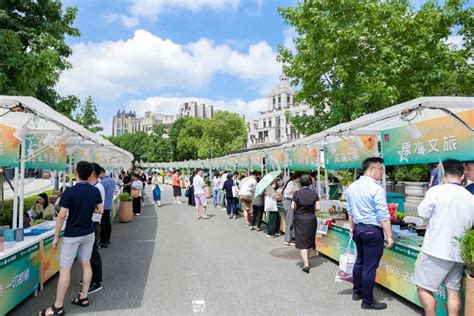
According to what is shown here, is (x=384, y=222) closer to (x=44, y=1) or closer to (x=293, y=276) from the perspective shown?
(x=293, y=276)

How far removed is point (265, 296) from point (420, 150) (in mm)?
3370

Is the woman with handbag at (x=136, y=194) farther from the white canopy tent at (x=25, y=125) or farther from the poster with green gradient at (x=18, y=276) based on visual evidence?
the poster with green gradient at (x=18, y=276)

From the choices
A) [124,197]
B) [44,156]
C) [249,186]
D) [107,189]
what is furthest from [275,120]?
[44,156]

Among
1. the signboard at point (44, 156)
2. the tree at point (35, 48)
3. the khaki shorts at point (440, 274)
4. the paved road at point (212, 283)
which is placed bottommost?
the paved road at point (212, 283)

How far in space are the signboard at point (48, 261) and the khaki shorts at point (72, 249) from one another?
Result: 115 centimetres

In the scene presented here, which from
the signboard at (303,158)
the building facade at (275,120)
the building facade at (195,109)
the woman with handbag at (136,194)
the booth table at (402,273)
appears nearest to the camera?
the booth table at (402,273)

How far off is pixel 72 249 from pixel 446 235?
4096 millimetres

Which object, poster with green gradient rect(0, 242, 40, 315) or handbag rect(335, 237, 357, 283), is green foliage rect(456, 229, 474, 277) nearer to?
handbag rect(335, 237, 357, 283)

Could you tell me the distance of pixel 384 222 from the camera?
411 centimetres

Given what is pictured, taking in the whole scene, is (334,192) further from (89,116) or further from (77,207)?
(89,116)

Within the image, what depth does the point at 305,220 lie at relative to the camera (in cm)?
584

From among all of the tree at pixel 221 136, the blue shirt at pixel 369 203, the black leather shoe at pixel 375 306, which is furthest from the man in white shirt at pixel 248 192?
the tree at pixel 221 136

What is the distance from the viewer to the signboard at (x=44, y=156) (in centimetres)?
565

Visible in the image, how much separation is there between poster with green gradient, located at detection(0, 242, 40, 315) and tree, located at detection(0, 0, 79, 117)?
4013mm
